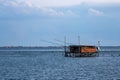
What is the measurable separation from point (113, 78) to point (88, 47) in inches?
2804

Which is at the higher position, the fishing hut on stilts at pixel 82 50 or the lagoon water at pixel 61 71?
the fishing hut on stilts at pixel 82 50

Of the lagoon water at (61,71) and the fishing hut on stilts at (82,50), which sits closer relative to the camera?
the lagoon water at (61,71)

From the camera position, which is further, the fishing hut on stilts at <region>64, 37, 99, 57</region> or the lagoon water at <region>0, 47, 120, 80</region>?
the fishing hut on stilts at <region>64, 37, 99, 57</region>

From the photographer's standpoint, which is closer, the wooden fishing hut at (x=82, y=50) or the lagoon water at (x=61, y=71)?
the lagoon water at (x=61, y=71)

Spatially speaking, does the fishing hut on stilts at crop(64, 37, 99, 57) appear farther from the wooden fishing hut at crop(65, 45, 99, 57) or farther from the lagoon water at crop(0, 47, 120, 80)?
the lagoon water at crop(0, 47, 120, 80)

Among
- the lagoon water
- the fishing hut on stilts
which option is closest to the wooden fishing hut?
the fishing hut on stilts

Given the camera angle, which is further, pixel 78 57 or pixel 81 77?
pixel 78 57

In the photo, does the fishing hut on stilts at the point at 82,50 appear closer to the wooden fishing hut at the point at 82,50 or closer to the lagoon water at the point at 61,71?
the wooden fishing hut at the point at 82,50

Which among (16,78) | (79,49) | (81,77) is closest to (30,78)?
(16,78)

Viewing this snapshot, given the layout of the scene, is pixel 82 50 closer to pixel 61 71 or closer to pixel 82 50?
pixel 82 50

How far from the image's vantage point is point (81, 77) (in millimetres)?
74938

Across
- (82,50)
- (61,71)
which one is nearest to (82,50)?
(82,50)

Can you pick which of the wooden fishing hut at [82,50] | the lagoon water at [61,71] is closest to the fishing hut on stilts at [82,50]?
the wooden fishing hut at [82,50]

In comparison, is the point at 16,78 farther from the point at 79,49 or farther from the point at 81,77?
the point at 79,49
